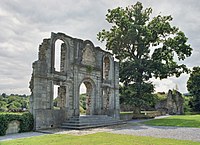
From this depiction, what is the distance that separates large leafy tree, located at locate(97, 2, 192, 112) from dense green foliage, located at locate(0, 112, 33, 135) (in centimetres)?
1319

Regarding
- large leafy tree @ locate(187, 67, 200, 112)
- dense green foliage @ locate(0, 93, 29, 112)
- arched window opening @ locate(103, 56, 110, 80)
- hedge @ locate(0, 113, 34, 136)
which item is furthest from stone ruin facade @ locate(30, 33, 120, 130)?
large leafy tree @ locate(187, 67, 200, 112)

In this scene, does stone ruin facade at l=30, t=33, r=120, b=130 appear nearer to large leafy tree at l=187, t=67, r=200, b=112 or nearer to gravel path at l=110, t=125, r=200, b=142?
gravel path at l=110, t=125, r=200, b=142

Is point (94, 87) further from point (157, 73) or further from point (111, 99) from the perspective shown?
point (157, 73)

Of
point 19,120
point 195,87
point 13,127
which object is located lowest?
point 13,127

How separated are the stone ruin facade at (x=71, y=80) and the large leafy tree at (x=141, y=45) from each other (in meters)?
2.72

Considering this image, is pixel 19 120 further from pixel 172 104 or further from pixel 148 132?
pixel 172 104

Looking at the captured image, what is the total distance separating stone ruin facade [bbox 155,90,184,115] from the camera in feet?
124

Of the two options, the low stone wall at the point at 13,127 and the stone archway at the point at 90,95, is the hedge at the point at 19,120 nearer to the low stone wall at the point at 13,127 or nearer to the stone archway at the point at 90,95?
the low stone wall at the point at 13,127

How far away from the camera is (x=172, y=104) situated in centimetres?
3891

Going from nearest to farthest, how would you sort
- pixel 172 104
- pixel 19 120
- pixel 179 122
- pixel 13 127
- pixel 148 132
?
pixel 148 132 → pixel 13 127 → pixel 19 120 → pixel 179 122 → pixel 172 104

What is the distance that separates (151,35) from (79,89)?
11.5m

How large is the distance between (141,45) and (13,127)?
17.1 metres

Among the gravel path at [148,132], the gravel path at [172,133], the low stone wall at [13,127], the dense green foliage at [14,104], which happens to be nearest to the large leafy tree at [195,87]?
the gravel path at [148,132]

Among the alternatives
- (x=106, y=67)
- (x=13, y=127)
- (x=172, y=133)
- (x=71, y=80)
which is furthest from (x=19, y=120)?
(x=106, y=67)
